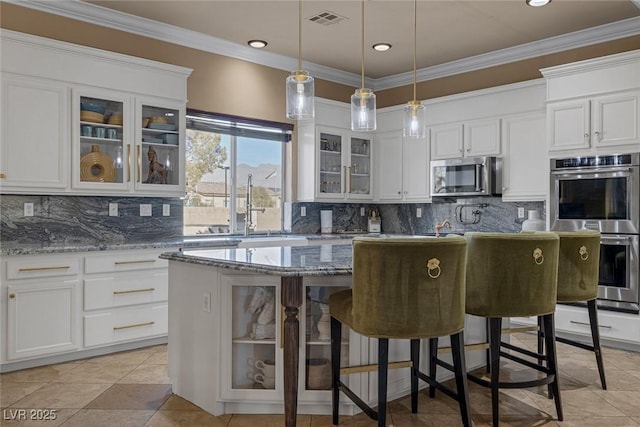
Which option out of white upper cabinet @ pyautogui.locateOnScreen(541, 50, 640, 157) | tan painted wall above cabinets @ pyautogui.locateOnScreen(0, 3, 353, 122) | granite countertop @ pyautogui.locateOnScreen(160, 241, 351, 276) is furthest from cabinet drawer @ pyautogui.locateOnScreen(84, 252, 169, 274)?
white upper cabinet @ pyautogui.locateOnScreen(541, 50, 640, 157)

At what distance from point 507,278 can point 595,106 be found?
242 centimetres

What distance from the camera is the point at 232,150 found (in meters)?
5.34

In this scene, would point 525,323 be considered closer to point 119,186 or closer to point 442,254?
point 442,254

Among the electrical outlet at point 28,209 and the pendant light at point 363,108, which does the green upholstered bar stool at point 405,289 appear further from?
the electrical outlet at point 28,209

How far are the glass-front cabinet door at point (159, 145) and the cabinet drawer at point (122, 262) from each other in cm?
63

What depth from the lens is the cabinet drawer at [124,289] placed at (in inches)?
150

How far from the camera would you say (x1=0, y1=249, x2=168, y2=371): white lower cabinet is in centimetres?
346

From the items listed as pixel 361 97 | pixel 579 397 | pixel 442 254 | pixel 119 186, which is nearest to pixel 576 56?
pixel 361 97

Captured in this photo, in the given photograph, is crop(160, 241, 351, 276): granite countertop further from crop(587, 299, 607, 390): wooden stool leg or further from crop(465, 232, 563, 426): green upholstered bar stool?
crop(587, 299, 607, 390): wooden stool leg

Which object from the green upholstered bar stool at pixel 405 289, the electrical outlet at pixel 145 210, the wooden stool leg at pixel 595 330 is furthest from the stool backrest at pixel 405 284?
the electrical outlet at pixel 145 210

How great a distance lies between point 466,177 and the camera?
5.22m

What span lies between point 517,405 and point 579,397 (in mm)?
443

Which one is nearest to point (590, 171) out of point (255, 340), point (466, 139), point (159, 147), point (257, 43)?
point (466, 139)

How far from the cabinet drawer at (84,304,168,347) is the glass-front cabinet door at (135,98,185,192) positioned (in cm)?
104
